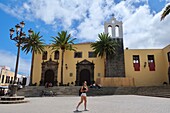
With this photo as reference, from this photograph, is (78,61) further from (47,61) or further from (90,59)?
(47,61)

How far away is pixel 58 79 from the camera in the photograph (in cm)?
2770

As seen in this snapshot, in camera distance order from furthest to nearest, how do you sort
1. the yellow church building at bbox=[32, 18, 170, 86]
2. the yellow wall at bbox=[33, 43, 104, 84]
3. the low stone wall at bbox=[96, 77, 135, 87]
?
the yellow wall at bbox=[33, 43, 104, 84]
the yellow church building at bbox=[32, 18, 170, 86]
the low stone wall at bbox=[96, 77, 135, 87]

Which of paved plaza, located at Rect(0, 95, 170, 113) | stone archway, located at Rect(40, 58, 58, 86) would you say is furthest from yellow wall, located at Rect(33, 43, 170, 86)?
paved plaza, located at Rect(0, 95, 170, 113)

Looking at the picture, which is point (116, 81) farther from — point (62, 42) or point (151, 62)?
point (62, 42)

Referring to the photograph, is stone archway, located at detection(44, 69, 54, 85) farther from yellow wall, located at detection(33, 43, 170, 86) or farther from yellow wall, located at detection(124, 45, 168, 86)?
yellow wall, located at detection(124, 45, 168, 86)

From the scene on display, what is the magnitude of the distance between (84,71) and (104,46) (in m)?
5.60

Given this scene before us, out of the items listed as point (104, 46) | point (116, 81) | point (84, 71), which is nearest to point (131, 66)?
point (116, 81)

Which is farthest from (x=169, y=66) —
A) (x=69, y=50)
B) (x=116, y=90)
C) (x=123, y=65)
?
(x=69, y=50)

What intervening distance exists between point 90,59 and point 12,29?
17.4m

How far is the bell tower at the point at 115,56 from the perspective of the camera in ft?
86.7

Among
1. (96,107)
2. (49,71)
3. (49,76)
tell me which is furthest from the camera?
(49,71)

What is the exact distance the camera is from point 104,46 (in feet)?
85.1

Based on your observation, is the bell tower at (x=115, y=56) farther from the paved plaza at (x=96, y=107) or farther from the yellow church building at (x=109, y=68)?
the paved plaza at (x=96, y=107)

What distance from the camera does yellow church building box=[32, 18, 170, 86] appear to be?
2559cm
